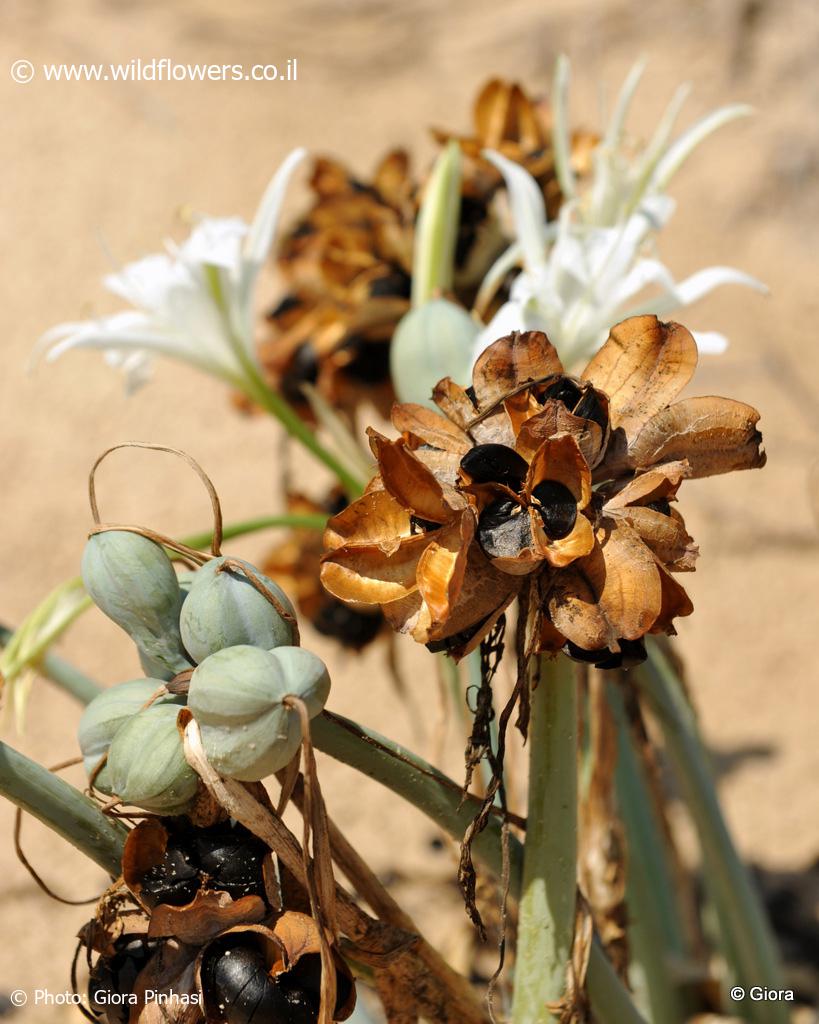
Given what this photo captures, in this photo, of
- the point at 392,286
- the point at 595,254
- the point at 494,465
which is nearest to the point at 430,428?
the point at 494,465

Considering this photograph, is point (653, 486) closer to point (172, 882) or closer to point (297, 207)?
point (172, 882)

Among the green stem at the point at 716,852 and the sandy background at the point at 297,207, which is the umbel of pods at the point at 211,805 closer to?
the green stem at the point at 716,852

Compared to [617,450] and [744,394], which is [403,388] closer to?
[617,450]

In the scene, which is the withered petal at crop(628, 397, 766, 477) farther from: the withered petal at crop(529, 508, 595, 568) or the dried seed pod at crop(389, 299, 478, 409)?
the dried seed pod at crop(389, 299, 478, 409)

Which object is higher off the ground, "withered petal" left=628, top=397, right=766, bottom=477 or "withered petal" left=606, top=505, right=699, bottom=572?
"withered petal" left=628, top=397, right=766, bottom=477

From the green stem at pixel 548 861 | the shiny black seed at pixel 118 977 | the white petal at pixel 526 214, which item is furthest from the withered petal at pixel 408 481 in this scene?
the white petal at pixel 526 214

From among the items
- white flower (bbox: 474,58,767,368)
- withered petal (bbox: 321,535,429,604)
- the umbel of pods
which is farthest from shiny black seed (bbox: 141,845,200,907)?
white flower (bbox: 474,58,767,368)

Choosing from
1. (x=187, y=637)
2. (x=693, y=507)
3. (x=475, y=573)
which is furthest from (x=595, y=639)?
(x=693, y=507)
